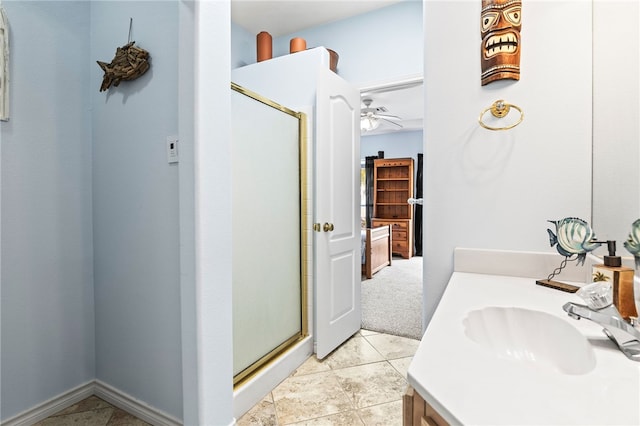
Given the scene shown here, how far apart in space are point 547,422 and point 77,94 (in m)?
2.12

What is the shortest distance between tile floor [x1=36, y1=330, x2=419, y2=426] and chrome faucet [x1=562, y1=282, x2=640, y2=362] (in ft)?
3.89

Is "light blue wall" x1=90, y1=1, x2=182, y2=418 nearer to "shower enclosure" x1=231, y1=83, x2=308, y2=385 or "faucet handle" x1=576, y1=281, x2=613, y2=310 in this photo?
"shower enclosure" x1=231, y1=83, x2=308, y2=385

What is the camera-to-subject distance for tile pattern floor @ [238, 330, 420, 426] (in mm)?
1588

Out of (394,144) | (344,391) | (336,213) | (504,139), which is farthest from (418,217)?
(504,139)

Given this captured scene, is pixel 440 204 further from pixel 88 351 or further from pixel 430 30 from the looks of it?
pixel 88 351

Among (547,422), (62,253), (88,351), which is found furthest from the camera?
(88,351)

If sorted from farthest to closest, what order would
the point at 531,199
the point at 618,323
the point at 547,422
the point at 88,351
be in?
1. the point at 88,351
2. the point at 531,199
3. the point at 618,323
4. the point at 547,422

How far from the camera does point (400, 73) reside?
265cm

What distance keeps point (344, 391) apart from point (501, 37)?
187 centimetres

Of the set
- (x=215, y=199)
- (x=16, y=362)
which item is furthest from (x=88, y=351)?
(x=215, y=199)

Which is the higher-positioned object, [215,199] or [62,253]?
[215,199]

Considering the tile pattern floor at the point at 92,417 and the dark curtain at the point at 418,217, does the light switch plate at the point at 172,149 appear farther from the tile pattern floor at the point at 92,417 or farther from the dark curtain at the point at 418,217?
the dark curtain at the point at 418,217

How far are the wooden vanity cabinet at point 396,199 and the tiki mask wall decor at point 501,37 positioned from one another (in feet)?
17.4

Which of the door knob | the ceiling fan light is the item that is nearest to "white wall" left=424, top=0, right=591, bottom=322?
the door knob
